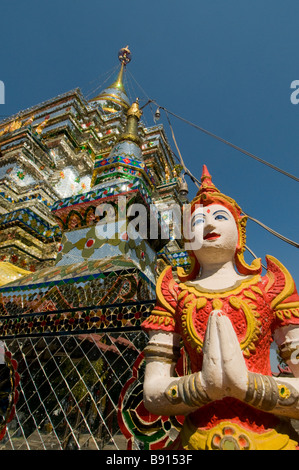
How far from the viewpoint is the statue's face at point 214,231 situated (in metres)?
2.39

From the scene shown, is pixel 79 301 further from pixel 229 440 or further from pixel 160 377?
pixel 229 440

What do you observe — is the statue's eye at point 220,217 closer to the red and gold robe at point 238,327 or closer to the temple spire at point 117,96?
the red and gold robe at point 238,327

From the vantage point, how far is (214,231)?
2.41 m

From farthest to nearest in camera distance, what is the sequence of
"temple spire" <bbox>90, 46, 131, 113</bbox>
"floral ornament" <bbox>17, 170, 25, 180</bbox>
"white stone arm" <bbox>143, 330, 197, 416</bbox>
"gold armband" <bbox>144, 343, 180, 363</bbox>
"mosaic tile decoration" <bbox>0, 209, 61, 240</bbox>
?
"temple spire" <bbox>90, 46, 131, 113</bbox> → "floral ornament" <bbox>17, 170, 25, 180</bbox> → "mosaic tile decoration" <bbox>0, 209, 61, 240</bbox> → "gold armband" <bbox>144, 343, 180, 363</bbox> → "white stone arm" <bbox>143, 330, 197, 416</bbox>

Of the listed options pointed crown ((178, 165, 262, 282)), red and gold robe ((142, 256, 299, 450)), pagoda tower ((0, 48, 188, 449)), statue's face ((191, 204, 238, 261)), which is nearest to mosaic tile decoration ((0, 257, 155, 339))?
pagoda tower ((0, 48, 188, 449))

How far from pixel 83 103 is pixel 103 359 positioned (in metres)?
14.5

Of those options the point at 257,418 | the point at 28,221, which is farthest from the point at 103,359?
the point at 28,221

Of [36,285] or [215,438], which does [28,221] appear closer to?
[36,285]

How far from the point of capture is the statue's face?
7.85 feet

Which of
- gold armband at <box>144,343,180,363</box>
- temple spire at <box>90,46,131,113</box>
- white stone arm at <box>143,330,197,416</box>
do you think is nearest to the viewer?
white stone arm at <box>143,330,197,416</box>

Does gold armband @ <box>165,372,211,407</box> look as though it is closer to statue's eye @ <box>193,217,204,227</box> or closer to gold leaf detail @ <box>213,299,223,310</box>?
gold leaf detail @ <box>213,299,223,310</box>

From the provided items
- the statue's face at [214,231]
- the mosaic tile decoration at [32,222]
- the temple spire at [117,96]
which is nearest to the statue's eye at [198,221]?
the statue's face at [214,231]

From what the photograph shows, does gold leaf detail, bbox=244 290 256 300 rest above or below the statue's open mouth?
below
